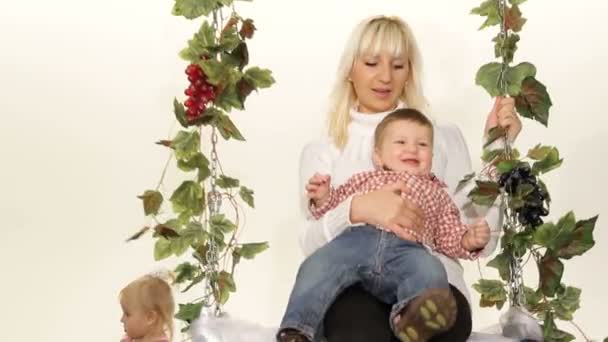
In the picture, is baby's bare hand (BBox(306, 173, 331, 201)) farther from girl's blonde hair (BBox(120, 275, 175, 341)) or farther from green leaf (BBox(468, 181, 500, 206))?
girl's blonde hair (BBox(120, 275, 175, 341))

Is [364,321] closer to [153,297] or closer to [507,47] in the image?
[507,47]

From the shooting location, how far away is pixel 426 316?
2.12m

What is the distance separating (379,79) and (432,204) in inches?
10.9

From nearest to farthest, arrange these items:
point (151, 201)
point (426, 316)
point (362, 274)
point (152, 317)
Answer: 1. point (426, 316)
2. point (362, 274)
3. point (151, 201)
4. point (152, 317)

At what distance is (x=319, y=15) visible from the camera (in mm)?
3350

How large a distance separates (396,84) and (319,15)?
887 millimetres

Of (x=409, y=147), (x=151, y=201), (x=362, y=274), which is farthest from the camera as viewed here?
(x=151, y=201)

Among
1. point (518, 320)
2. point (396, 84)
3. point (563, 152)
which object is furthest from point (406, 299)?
point (563, 152)

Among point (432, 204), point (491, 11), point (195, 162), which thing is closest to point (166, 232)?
point (195, 162)

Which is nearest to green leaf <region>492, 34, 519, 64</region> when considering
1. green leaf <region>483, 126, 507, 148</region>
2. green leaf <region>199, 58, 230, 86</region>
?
green leaf <region>483, 126, 507, 148</region>

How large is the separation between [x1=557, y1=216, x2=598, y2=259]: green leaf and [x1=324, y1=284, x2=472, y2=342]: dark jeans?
202 millimetres

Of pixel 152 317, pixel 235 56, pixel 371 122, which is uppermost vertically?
pixel 235 56

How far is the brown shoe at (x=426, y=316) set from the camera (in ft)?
6.97

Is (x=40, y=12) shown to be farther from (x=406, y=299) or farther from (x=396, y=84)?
(x=406, y=299)
